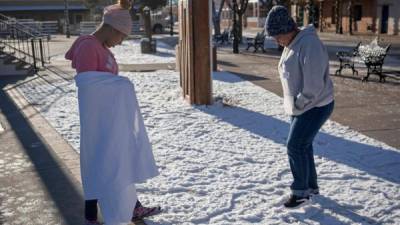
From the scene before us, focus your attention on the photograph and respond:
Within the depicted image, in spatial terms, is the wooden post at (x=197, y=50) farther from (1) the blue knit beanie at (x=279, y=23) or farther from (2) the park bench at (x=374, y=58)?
(2) the park bench at (x=374, y=58)

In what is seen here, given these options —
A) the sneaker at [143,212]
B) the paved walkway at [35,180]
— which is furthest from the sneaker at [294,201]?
the paved walkway at [35,180]

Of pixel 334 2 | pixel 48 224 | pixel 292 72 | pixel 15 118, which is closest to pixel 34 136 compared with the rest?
pixel 15 118

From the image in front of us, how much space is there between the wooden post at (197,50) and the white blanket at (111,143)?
5349 millimetres

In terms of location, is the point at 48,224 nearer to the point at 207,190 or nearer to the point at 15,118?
the point at 207,190

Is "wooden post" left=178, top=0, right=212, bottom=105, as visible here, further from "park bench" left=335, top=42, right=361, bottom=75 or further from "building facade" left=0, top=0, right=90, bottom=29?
"building facade" left=0, top=0, right=90, bottom=29

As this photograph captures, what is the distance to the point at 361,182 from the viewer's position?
4.85 m

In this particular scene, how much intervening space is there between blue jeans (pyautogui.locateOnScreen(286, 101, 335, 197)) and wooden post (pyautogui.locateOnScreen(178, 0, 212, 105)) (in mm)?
4821

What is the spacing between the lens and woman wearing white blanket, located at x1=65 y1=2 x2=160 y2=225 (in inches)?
133

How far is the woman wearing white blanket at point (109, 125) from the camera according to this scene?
339cm

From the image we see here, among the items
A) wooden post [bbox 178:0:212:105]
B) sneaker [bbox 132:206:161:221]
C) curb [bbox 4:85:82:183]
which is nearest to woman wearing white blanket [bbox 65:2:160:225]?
sneaker [bbox 132:206:161:221]

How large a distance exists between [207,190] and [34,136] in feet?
Result: 11.1

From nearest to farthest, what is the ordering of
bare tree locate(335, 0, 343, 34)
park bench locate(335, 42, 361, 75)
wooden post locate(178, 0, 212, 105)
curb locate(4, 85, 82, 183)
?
curb locate(4, 85, 82, 183)
wooden post locate(178, 0, 212, 105)
park bench locate(335, 42, 361, 75)
bare tree locate(335, 0, 343, 34)

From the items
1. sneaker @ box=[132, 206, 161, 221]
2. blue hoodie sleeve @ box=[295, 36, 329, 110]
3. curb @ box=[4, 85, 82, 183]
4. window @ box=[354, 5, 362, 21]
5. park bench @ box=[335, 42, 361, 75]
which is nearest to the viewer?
blue hoodie sleeve @ box=[295, 36, 329, 110]

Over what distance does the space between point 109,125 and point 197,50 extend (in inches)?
Result: 218
